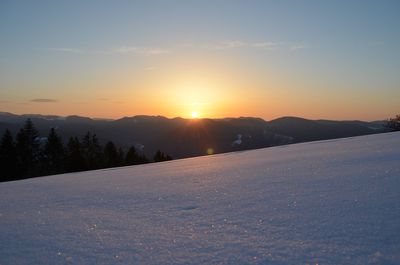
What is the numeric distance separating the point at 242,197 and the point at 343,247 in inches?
77.6

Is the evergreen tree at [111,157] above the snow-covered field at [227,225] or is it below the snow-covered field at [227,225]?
below

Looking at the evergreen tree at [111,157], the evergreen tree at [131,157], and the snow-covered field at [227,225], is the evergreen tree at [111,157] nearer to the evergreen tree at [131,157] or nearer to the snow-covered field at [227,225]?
the evergreen tree at [131,157]

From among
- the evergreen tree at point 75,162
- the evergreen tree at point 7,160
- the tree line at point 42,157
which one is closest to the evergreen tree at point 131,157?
the tree line at point 42,157

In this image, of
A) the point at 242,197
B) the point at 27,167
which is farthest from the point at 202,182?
the point at 27,167

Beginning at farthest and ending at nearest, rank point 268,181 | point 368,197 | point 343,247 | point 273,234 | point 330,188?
1. point 268,181
2. point 330,188
3. point 368,197
4. point 273,234
5. point 343,247

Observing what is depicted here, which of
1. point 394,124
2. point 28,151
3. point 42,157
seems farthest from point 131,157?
point 394,124

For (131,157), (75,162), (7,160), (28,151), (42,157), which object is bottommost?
(131,157)

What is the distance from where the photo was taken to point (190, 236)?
2.78 m

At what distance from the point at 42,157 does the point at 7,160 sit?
8.32m

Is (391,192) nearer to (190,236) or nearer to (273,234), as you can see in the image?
(273,234)

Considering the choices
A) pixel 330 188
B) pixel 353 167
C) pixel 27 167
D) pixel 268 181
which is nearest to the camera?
pixel 330 188

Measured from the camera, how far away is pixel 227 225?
299 cm

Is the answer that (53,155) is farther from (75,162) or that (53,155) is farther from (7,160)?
(7,160)

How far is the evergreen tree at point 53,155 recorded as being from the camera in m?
43.2
